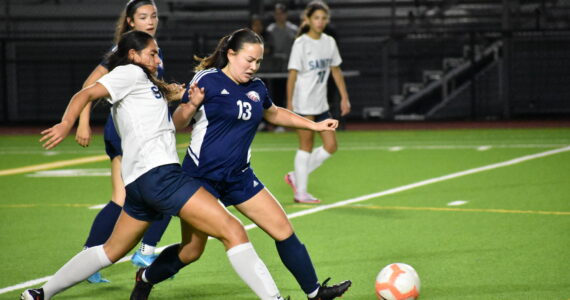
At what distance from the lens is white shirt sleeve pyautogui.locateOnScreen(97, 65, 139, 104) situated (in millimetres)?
5295

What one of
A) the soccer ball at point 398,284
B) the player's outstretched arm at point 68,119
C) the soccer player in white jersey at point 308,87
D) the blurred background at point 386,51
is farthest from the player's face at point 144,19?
the blurred background at point 386,51

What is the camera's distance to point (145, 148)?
534 centimetres

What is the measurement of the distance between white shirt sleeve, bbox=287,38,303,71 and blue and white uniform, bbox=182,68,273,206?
4963mm

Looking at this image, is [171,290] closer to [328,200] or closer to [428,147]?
[328,200]

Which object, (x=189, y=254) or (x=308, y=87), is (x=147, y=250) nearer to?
(x=189, y=254)

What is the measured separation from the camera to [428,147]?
16.9 m

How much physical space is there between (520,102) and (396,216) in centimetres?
1474

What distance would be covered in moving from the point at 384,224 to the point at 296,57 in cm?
253

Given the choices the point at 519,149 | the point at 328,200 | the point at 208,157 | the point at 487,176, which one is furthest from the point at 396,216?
the point at 519,149

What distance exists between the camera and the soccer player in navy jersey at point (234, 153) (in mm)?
5664

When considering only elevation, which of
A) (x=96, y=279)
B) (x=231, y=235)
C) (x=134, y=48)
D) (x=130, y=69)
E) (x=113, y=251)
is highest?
(x=134, y=48)

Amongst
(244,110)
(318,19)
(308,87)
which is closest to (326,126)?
(244,110)

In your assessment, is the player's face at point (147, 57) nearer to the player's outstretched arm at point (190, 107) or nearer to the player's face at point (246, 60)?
the player's outstretched arm at point (190, 107)

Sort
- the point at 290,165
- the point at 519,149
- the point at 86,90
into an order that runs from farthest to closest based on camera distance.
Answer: the point at 519,149
the point at 290,165
the point at 86,90
